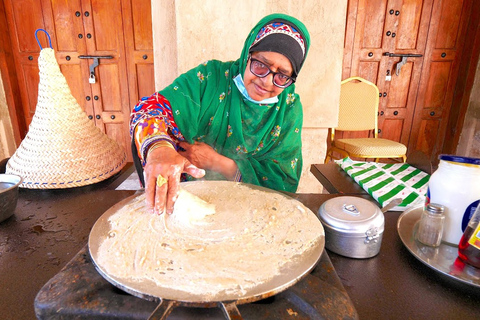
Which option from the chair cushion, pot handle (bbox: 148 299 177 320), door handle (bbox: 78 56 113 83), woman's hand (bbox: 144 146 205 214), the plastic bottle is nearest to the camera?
pot handle (bbox: 148 299 177 320)

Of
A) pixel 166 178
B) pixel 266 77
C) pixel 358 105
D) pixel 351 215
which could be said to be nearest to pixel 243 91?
pixel 266 77

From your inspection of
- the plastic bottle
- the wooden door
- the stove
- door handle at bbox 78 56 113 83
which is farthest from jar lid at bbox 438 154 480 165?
door handle at bbox 78 56 113 83

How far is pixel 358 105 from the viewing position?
3.32 metres

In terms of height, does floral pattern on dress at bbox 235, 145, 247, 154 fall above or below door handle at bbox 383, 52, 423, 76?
below

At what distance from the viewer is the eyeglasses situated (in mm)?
1210

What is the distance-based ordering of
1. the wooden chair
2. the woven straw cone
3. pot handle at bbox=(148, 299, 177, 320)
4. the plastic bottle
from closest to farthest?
1. pot handle at bbox=(148, 299, 177, 320)
2. the plastic bottle
3. the woven straw cone
4. the wooden chair

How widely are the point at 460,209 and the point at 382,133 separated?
10.6 feet

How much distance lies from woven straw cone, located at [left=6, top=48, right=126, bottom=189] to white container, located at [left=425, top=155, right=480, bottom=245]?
124 cm

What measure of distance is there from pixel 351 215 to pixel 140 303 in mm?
547

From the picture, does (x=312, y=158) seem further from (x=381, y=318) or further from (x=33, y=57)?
(x=33, y=57)

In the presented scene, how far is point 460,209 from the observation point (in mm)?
770

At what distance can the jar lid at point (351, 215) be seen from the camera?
2.46 feet

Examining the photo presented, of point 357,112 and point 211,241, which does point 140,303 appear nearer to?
point 211,241

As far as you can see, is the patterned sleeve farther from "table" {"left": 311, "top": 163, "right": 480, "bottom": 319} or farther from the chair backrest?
the chair backrest
